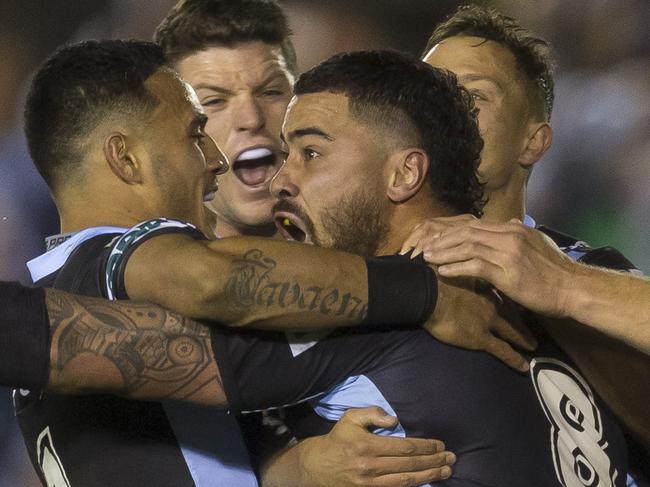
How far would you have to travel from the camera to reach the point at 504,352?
2256 mm

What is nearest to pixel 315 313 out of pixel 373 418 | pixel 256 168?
pixel 373 418

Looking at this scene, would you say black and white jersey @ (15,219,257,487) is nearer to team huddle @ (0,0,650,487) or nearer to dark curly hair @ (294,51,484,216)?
team huddle @ (0,0,650,487)

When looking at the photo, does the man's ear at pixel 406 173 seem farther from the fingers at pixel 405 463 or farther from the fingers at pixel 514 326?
the fingers at pixel 405 463

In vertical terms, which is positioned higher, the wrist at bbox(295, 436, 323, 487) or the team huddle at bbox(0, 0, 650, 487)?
the team huddle at bbox(0, 0, 650, 487)

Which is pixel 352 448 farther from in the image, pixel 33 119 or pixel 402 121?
pixel 33 119

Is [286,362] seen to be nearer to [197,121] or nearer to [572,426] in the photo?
[572,426]

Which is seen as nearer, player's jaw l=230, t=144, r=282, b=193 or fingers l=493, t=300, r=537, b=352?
fingers l=493, t=300, r=537, b=352

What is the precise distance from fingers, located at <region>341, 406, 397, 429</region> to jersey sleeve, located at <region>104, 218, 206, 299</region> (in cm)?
47

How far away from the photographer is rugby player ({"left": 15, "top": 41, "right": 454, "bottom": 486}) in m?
2.09

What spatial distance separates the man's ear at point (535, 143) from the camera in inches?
136

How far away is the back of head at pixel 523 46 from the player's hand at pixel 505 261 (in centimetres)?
130

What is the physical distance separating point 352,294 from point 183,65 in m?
2.21

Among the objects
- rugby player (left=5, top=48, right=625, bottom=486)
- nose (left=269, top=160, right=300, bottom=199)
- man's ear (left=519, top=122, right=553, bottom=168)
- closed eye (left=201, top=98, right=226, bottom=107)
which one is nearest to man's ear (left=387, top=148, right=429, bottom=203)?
rugby player (left=5, top=48, right=625, bottom=486)

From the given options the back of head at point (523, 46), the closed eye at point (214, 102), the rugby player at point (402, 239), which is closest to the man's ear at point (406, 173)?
the rugby player at point (402, 239)
